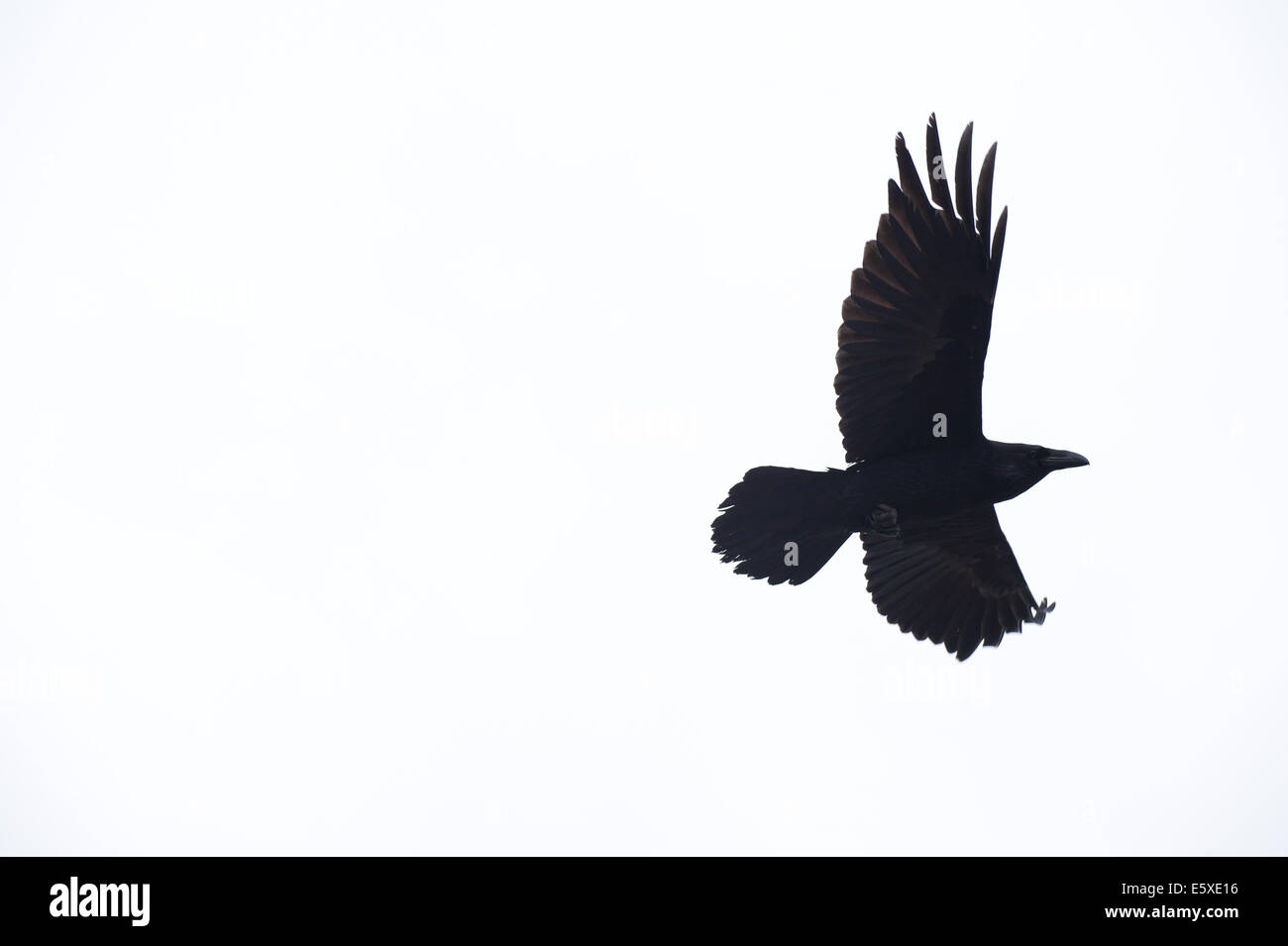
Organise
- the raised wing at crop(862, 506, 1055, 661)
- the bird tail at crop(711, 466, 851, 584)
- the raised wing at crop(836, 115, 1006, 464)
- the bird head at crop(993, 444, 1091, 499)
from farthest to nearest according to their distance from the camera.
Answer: the raised wing at crop(862, 506, 1055, 661)
the bird head at crop(993, 444, 1091, 499)
the bird tail at crop(711, 466, 851, 584)
the raised wing at crop(836, 115, 1006, 464)

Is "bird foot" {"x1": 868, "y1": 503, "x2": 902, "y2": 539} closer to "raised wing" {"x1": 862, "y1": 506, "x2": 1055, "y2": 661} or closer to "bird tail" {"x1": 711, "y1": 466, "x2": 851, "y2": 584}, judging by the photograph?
"bird tail" {"x1": 711, "y1": 466, "x2": 851, "y2": 584}

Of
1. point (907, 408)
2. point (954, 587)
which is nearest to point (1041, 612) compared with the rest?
point (954, 587)

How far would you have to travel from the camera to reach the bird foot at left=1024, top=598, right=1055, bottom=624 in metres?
11.9

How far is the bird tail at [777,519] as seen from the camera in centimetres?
1074

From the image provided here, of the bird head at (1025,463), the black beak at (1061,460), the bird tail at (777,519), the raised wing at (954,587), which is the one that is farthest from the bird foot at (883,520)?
the black beak at (1061,460)

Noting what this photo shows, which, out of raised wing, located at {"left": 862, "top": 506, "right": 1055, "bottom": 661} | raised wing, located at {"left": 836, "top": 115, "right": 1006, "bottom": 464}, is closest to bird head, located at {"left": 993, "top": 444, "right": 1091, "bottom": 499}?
raised wing, located at {"left": 836, "top": 115, "right": 1006, "bottom": 464}

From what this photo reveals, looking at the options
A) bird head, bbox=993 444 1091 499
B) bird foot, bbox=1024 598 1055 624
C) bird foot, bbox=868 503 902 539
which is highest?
bird head, bbox=993 444 1091 499

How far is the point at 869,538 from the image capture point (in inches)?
462

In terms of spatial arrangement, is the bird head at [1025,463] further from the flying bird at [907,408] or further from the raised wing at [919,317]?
the raised wing at [919,317]

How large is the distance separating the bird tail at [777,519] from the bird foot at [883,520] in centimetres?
35

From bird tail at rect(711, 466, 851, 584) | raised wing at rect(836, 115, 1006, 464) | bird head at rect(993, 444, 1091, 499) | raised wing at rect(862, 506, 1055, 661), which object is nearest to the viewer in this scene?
raised wing at rect(836, 115, 1006, 464)

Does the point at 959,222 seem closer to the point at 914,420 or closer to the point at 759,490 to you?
the point at 914,420
